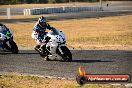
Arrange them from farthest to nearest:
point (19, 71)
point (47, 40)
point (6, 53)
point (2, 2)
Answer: point (2, 2) < point (6, 53) < point (47, 40) < point (19, 71)

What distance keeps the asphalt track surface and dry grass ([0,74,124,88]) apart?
0.88 m

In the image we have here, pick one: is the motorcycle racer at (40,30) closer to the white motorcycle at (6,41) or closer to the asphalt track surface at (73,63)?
the asphalt track surface at (73,63)

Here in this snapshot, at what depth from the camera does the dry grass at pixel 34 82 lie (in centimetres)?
1282

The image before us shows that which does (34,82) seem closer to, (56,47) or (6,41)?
(56,47)

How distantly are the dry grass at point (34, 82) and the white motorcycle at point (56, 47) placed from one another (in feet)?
11.4

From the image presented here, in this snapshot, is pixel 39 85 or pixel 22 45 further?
pixel 22 45

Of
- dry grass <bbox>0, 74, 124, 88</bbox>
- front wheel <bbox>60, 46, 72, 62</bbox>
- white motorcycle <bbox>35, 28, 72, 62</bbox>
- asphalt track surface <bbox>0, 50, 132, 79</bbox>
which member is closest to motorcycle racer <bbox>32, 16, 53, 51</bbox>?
white motorcycle <bbox>35, 28, 72, 62</bbox>

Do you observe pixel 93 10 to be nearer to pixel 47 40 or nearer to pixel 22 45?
pixel 22 45

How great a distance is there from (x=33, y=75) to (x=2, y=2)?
347 ft

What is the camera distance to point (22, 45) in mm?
25531

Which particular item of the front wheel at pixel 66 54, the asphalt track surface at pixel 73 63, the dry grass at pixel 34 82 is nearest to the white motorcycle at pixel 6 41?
the asphalt track surface at pixel 73 63

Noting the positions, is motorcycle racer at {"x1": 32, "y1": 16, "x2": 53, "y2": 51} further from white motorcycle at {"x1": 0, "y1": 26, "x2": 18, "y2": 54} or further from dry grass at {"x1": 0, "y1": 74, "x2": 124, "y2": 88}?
dry grass at {"x1": 0, "y1": 74, "x2": 124, "y2": 88}

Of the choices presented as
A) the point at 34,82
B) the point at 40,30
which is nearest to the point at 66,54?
the point at 40,30

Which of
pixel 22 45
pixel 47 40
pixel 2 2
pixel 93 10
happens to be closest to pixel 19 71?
pixel 47 40
